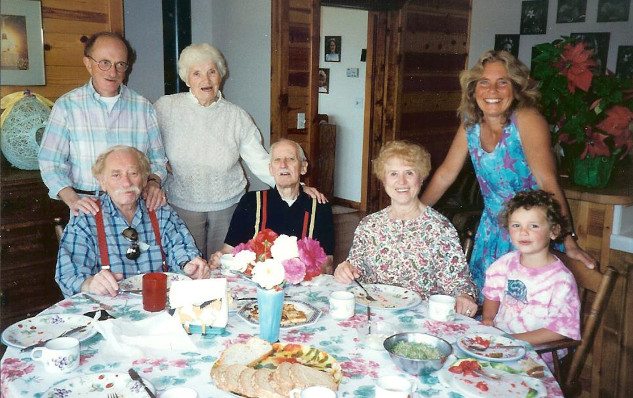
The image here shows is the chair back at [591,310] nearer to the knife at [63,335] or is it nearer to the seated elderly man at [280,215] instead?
the seated elderly man at [280,215]

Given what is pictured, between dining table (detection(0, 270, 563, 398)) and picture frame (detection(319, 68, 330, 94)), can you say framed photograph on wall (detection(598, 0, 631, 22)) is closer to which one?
picture frame (detection(319, 68, 330, 94))

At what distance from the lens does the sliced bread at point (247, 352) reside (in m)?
1.40

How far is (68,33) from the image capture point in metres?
3.51

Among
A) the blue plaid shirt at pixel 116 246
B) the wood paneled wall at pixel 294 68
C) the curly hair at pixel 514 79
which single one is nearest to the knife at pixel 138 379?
the blue plaid shirt at pixel 116 246

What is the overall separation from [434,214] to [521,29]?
375cm

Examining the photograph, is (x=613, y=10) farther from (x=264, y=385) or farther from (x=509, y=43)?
(x=264, y=385)

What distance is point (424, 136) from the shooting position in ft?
20.2

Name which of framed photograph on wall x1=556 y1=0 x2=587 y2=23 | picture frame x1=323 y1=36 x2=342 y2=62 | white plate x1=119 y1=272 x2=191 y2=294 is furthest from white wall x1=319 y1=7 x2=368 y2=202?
white plate x1=119 y1=272 x2=191 y2=294

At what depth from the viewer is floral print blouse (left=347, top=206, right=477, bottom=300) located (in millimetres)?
2152

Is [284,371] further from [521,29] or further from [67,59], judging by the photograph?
[521,29]

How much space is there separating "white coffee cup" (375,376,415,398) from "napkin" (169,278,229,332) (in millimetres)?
547

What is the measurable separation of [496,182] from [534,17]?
136 inches

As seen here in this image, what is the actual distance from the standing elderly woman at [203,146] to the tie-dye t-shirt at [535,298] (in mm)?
1281

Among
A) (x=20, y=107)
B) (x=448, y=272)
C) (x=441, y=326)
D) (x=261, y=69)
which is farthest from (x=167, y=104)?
(x=261, y=69)
